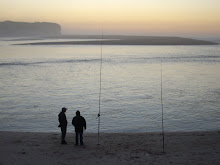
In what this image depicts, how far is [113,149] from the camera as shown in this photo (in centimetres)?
866

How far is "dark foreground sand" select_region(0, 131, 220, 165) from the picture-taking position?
760 cm

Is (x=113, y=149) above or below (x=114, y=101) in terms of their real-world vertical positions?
below

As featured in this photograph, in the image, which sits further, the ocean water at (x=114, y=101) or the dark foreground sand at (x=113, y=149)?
the ocean water at (x=114, y=101)

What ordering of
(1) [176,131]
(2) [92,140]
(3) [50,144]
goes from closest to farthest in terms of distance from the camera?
(3) [50,144] → (2) [92,140] → (1) [176,131]

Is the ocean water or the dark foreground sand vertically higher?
the ocean water

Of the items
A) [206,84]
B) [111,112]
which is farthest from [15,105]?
[206,84]

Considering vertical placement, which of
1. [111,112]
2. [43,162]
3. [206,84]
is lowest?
[43,162]

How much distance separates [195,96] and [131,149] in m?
9.77

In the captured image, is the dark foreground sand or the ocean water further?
the ocean water

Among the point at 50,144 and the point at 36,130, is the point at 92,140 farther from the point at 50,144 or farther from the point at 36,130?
the point at 36,130

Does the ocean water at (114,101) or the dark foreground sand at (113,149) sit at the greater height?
the ocean water at (114,101)

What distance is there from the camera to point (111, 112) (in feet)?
45.5

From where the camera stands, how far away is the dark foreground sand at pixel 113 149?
760 cm

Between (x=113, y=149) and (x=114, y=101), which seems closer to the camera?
(x=113, y=149)
